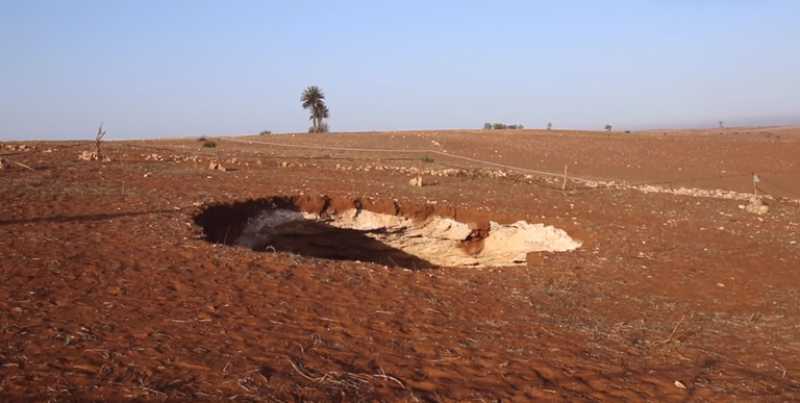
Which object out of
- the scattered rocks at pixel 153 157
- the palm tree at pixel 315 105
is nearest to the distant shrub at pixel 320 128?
the palm tree at pixel 315 105

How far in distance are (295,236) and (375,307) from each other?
20.3 ft

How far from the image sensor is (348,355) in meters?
4.76

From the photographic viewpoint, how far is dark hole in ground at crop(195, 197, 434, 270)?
10297mm

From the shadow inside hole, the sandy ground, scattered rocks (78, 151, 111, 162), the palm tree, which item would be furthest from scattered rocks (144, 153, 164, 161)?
the palm tree

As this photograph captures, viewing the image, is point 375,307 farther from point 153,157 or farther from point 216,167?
point 153,157

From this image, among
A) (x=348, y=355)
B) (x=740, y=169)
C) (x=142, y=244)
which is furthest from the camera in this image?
(x=740, y=169)

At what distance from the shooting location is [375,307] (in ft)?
20.2

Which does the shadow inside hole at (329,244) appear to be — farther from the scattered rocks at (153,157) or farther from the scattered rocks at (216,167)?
the scattered rocks at (153,157)

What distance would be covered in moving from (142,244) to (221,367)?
13.1 feet

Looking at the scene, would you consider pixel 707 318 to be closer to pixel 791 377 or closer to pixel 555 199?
pixel 791 377

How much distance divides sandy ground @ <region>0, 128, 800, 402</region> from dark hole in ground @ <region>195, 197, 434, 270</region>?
29 centimetres

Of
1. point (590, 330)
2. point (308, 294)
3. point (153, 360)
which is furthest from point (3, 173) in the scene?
point (590, 330)

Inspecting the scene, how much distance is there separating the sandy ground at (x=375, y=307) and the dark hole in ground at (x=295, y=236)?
→ 29 cm

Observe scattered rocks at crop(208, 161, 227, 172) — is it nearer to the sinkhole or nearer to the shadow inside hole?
the shadow inside hole
